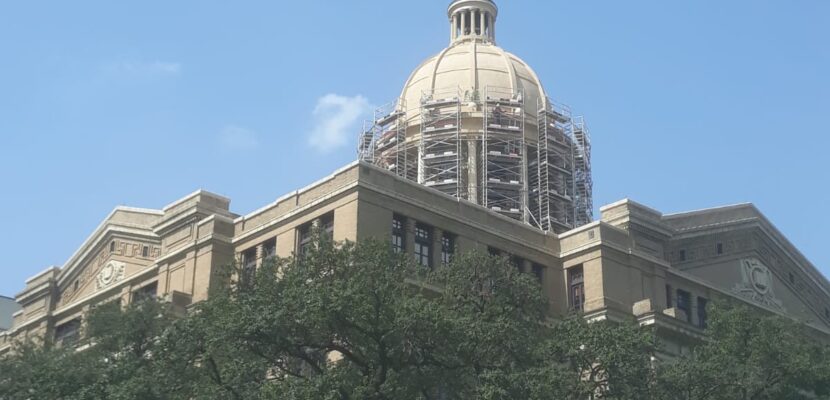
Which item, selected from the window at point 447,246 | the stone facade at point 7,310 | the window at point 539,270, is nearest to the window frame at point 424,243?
the window at point 447,246

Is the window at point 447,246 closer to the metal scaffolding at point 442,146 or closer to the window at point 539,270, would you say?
the window at point 539,270

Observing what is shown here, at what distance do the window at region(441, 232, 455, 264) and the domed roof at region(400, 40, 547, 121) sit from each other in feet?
88.0

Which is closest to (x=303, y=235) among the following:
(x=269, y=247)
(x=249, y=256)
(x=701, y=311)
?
(x=269, y=247)

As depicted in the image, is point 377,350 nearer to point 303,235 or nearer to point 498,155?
point 303,235

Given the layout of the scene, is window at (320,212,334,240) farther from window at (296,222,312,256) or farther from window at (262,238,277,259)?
window at (262,238,277,259)

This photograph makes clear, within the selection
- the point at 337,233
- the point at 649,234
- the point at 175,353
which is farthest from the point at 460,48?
the point at 175,353

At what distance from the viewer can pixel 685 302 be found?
2635 inches

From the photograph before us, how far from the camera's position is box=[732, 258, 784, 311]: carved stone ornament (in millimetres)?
70062

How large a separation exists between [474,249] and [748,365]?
504 inches

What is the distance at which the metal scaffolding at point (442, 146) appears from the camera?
82.7 meters

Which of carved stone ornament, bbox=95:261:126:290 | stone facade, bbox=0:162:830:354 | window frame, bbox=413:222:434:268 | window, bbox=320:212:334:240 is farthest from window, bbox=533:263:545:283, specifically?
carved stone ornament, bbox=95:261:126:290

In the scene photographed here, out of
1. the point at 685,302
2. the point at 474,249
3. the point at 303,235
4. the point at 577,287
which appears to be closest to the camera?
the point at 474,249

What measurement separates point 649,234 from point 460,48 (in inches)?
1132

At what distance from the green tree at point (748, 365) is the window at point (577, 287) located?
34.5 ft
